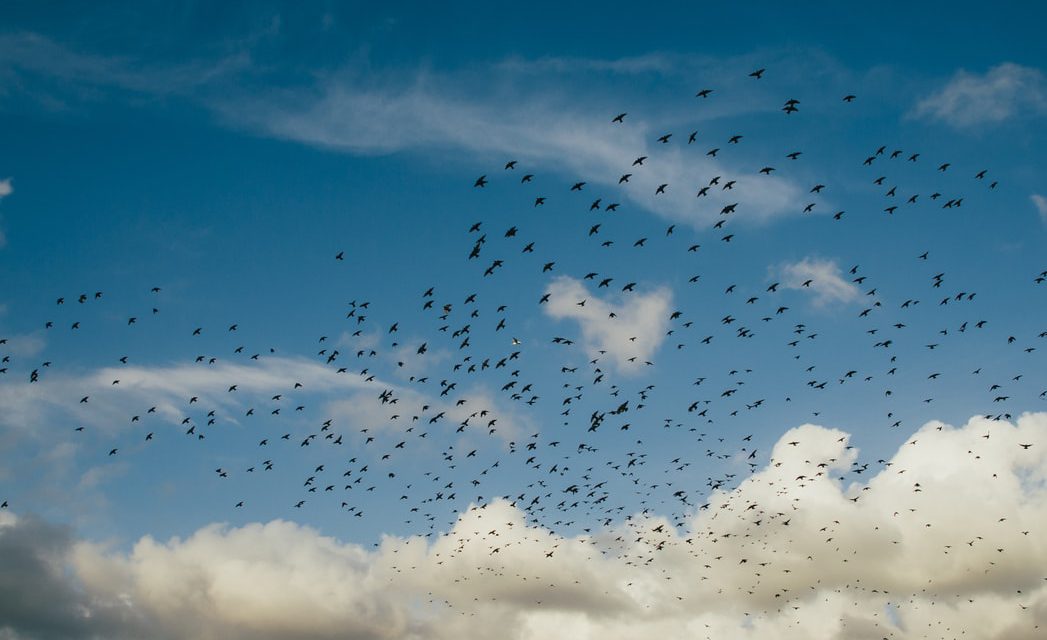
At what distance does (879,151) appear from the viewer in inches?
1854

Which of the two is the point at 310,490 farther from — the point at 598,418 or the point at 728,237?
the point at 728,237

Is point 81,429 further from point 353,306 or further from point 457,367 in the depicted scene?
point 457,367

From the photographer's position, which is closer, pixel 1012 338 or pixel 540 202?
pixel 540 202

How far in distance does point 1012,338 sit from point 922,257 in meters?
13.4

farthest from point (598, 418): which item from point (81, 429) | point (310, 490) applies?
point (81, 429)

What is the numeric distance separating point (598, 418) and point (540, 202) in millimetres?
A: 20928

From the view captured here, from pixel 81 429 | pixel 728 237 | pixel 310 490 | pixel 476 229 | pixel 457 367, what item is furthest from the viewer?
pixel 310 490

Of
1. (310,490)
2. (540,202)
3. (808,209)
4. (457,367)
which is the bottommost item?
(310,490)

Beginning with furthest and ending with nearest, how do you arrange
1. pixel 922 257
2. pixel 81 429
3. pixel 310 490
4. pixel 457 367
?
pixel 310 490 → pixel 81 429 → pixel 457 367 → pixel 922 257

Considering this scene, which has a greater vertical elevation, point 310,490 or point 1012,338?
Answer: point 1012,338

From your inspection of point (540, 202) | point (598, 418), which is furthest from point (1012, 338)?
point (540, 202)

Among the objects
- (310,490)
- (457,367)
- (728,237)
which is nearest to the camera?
(728,237)

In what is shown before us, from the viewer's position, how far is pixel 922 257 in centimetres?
5466

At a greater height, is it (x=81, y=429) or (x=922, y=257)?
(x=922, y=257)
